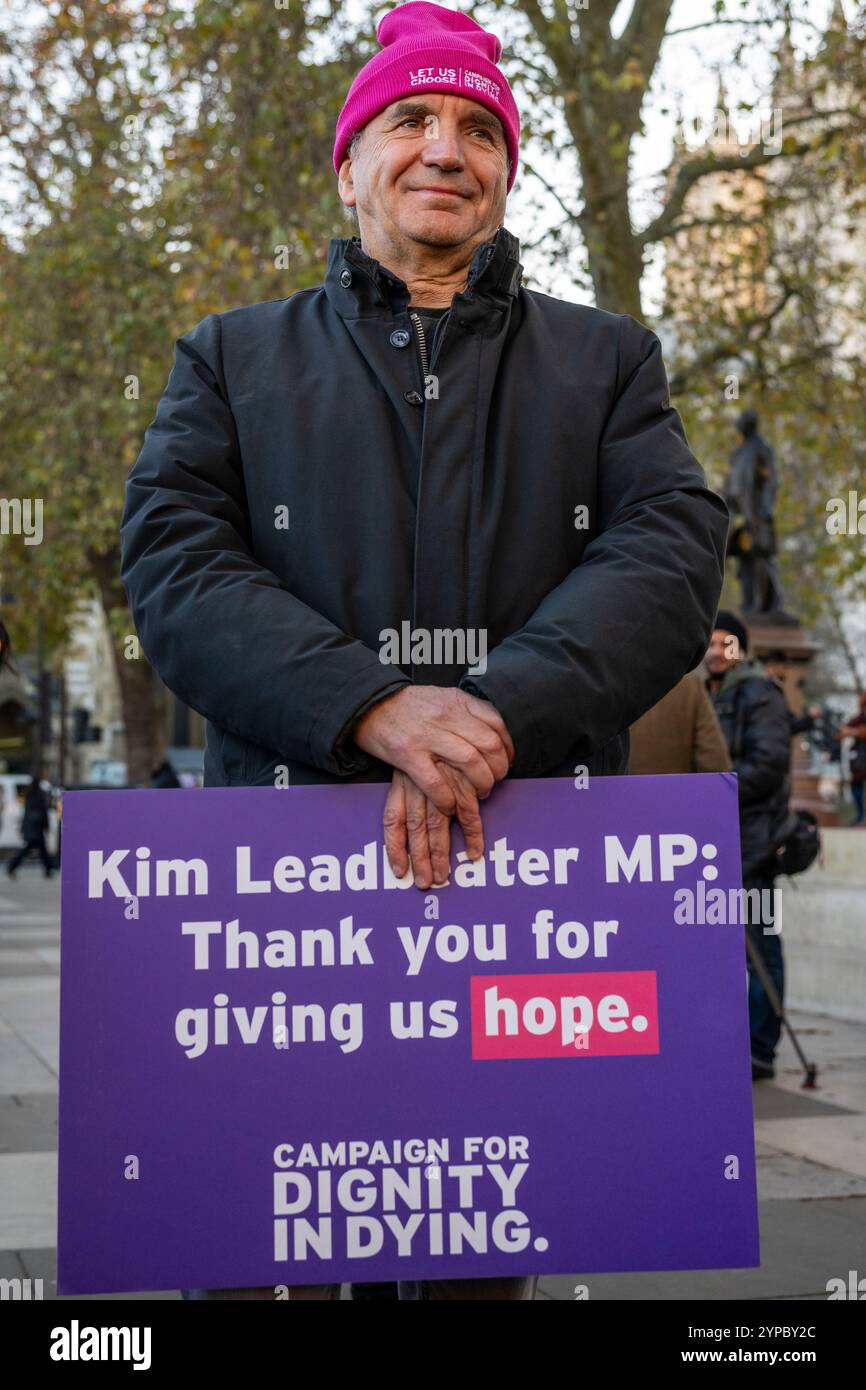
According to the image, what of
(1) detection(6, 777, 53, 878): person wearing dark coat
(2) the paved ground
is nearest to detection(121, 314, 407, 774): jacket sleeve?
(2) the paved ground

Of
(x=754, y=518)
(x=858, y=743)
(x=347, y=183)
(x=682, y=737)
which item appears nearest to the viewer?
(x=347, y=183)

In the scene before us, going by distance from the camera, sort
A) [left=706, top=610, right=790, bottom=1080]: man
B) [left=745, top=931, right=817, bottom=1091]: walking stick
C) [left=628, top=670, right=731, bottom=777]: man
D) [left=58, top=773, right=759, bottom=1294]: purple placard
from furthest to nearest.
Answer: [left=706, top=610, right=790, bottom=1080]: man
[left=745, top=931, right=817, bottom=1091]: walking stick
[left=628, top=670, right=731, bottom=777]: man
[left=58, top=773, right=759, bottom=1294]: purple placard

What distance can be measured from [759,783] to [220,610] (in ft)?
20.1

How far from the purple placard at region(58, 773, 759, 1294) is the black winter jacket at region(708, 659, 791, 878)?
5.99 meters

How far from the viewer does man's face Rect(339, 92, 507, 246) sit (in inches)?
99.6

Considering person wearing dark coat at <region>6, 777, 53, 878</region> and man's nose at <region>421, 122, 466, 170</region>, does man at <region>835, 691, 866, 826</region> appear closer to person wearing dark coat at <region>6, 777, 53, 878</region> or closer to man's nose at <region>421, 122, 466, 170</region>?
person wearing dark coat at <region>6, 777, 53, 878</region>

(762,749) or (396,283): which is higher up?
(762,749)

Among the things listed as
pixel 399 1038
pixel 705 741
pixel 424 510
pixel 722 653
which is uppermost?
pixel 722 653

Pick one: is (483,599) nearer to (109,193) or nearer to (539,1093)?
(539,1093)

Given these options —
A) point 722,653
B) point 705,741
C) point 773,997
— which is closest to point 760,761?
point 722,653

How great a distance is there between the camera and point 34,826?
29875 millimetres

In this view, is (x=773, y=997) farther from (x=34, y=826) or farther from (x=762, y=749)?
(x=34, y=826)
